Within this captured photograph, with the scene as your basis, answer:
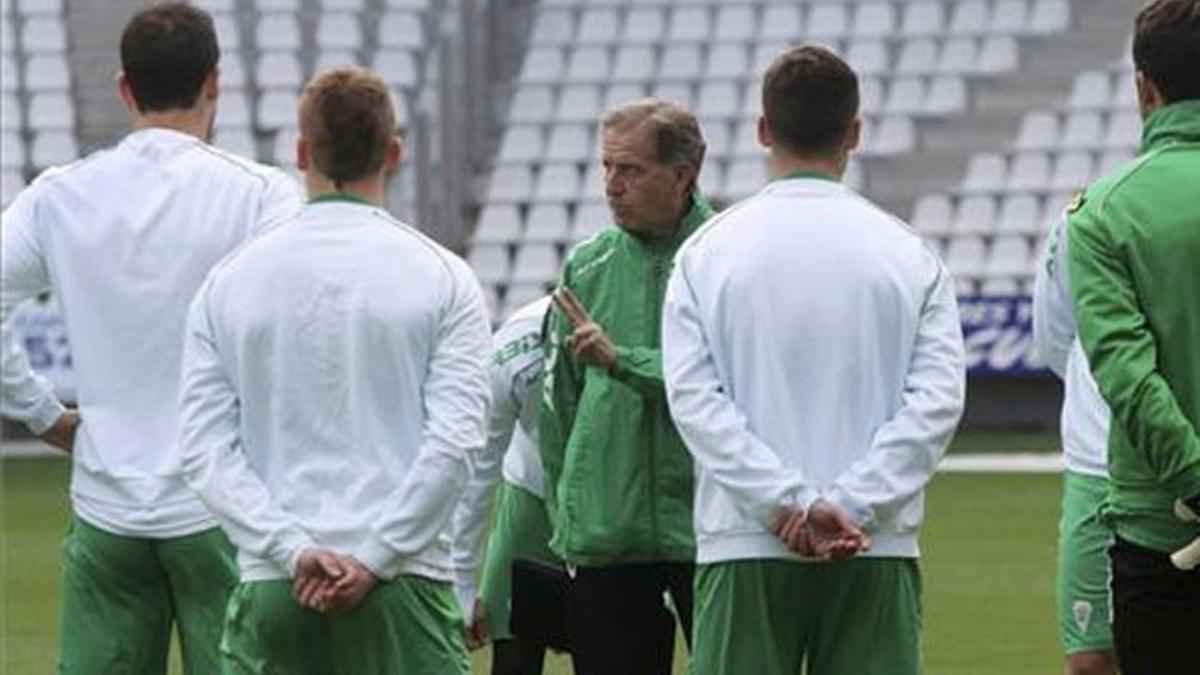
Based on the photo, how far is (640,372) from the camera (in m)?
7.93

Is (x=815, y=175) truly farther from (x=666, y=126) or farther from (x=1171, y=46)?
(x=666, y=126)

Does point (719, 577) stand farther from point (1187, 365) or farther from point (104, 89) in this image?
point (104, 89)

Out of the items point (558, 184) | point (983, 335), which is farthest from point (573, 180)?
point (983, 335)

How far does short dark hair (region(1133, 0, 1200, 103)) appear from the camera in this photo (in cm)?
640

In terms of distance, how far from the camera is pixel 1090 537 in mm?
8820

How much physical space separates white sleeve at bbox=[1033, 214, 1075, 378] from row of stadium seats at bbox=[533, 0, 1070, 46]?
2124cm

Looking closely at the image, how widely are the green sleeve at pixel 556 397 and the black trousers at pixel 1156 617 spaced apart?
6.79ft

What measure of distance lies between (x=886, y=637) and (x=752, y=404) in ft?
1.88

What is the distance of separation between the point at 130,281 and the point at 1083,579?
9.19ft

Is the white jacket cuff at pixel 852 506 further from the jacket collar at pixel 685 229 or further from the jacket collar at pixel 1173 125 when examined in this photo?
the jacket collar at pixel 685 229

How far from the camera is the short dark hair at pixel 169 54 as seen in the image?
25.0 feet

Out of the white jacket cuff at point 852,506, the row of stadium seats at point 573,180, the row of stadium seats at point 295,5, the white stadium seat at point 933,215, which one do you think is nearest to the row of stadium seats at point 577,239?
the white stadium seat at point 933,215

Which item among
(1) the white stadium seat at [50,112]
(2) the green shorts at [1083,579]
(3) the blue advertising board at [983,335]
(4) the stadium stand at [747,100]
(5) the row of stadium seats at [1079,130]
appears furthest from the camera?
(1) the white stadium seat at [50,112]

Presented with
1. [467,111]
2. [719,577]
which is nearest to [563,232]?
[467,111]
